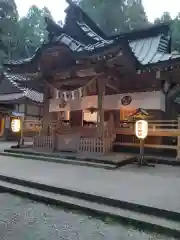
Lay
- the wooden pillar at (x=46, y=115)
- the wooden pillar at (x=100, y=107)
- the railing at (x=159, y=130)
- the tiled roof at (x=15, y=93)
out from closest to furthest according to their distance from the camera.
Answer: the railing at (x=159, y=130) < the wooden pillar at (x=100, y=107) < the wooden pillar at (x=46, y=115) < the tiled roof at (x=15, y=93)

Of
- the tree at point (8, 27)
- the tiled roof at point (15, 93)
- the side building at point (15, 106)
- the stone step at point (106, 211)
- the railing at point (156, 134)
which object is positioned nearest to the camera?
the stone step at point (106, 211)

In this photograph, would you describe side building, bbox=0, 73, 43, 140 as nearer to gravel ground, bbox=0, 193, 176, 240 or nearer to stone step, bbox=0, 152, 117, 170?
stone step, bbox=0, 152, 117, 170

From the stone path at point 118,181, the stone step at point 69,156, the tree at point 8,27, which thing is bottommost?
the stone path at point 118,181

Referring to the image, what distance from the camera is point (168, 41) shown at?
45.2 ft

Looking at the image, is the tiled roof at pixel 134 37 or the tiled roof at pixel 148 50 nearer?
the tiled roof at pixel 148 50

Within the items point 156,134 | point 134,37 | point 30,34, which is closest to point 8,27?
point 30,34

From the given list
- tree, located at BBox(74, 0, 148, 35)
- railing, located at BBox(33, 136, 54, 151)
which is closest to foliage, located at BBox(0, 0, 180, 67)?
tree, located at BBox(74, 0, 148, 35)

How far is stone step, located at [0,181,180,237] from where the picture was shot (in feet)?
11.4

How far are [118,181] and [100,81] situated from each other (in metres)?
5.36

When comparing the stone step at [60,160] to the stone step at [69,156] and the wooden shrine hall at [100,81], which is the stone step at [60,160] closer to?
the stone step at [69,156]

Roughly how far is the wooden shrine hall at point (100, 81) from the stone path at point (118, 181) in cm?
267

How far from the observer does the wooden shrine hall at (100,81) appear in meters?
9.45

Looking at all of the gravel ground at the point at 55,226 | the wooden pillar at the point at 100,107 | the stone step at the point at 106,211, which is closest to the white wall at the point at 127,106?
the wooden pillar at the point at 100,107

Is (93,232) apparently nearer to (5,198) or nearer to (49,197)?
(49,197)
